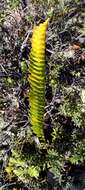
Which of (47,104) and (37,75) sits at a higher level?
(47,104)

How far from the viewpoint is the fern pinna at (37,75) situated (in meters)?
1.41

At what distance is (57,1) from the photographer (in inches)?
121

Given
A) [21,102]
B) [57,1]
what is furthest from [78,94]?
[57,1]

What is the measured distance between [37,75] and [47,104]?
3.06 feet

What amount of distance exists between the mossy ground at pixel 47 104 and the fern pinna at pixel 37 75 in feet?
0.74

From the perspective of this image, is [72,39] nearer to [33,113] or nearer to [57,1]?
[57,1]

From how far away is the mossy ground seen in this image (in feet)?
7.93

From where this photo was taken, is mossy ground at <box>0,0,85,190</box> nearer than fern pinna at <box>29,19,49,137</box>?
No

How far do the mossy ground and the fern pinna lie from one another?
0.74 ft

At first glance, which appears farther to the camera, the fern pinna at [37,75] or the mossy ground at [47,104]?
the mossy ground at [47,104]

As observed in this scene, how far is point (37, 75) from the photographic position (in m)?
1.69

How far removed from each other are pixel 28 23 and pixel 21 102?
705 mm

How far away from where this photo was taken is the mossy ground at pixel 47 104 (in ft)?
7.93

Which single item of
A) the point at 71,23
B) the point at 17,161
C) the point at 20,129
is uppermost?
the point at 71,23
